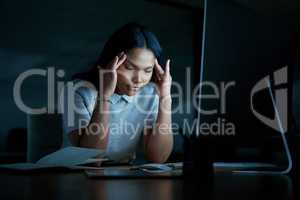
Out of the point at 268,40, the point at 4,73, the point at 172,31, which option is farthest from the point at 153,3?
the point at 268,40

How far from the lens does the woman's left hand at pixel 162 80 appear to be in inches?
75.2

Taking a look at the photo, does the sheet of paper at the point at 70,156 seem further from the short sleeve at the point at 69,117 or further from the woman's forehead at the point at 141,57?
the woman's forehead at the point at 141,57

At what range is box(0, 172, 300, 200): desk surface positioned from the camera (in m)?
0.87

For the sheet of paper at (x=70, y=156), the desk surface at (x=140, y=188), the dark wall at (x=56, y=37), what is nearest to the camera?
the desk surface at (x=140, y=188)

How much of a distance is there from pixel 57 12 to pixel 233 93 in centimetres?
96

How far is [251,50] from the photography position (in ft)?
4.07

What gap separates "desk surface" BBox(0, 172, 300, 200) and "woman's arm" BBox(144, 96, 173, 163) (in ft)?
2.10

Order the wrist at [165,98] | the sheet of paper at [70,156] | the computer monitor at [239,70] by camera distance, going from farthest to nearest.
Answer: the wrist at [165,98] < the sheet of paper at [70,156] < the computer monitor at [239,70]

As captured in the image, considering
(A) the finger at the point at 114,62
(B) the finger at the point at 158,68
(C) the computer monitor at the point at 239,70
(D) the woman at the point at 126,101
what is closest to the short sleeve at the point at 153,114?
(D) the woman at the point at 126,101

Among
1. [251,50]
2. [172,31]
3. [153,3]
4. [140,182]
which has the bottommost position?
[140,182]

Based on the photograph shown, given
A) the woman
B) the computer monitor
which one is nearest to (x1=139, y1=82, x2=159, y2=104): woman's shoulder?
the woman

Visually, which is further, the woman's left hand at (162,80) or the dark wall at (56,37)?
the woman's left hand at (162,80)

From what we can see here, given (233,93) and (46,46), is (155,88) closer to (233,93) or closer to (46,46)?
(46,46)

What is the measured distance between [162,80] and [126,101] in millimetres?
179
